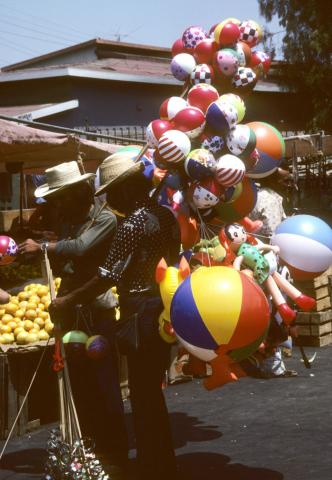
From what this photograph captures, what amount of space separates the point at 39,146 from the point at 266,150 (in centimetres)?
450

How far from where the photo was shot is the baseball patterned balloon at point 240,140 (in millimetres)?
4949

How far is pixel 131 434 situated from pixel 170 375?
1892mm

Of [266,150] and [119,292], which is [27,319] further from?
[266,150]

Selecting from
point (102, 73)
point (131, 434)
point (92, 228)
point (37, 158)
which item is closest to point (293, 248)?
point (92, 228)

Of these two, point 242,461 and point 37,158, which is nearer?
point 242,461

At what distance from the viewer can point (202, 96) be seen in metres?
5.16

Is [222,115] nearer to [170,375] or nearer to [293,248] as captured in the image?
[293,248]

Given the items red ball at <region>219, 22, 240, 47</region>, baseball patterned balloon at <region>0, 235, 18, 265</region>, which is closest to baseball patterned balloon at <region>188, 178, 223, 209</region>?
red ball at <region>219, 22, 240, 47</region>

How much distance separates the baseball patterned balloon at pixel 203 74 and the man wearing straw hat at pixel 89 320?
3.38ft

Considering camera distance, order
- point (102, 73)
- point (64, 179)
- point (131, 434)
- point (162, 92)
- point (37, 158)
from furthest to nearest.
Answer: point (162, 92)
point (102, 73)
point (37, 158)
point (131, 434)
point (64, 179)

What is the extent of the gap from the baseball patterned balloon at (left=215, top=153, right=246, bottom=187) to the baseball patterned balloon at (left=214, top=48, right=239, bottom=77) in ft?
2.92

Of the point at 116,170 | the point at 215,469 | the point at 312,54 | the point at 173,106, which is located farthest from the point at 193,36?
the point at 312,54

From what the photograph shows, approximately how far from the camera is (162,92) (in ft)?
75.3

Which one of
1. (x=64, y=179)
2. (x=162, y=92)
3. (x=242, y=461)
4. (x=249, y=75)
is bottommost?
(x=242, y=461)
